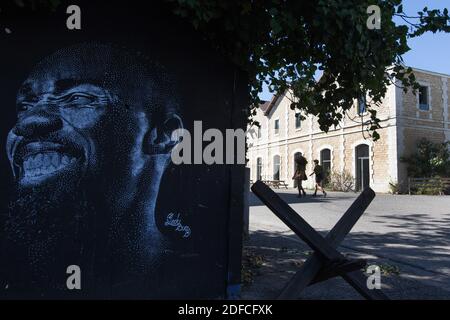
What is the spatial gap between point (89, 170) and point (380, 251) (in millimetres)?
4677

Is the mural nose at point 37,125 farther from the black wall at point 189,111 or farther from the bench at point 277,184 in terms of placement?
the bench at point 277,184

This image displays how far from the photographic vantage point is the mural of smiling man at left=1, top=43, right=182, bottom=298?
9.48 ft

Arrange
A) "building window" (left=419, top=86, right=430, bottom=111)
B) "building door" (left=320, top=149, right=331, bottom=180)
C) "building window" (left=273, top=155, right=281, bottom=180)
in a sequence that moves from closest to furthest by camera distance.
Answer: "building window" (left=419, top=86, right=430, bottom=111) < "building door" (left=320, top=149, right=331, bottom=180) < "building window" (left=273, top=155, right=281, bottom=180)

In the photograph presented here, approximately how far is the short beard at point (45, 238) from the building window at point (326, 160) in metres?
22.6

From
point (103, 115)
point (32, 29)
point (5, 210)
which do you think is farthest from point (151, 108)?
point (5, 210)

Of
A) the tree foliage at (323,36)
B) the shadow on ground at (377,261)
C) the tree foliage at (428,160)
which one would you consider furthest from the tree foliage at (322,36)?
the tree foliage at (428,160)

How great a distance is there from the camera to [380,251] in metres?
5.94

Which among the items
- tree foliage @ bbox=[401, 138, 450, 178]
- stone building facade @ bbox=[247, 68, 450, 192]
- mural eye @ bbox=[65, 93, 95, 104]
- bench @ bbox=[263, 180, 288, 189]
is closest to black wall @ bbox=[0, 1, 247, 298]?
mural eye @ bbox=[65, 93, 95, 104]

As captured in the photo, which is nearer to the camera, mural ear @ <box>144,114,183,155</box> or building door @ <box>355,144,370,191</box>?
mural ear @ <box>144,114,183,155</box>

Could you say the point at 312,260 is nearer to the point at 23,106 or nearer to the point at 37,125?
the point at 37,125

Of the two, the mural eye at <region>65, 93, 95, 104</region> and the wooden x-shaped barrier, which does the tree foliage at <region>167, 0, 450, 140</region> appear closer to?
the mural eye at <region>65, 93, 95, 104</region>

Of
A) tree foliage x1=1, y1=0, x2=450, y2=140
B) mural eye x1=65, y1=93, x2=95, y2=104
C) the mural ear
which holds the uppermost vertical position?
tree foliage x1=1, y1=0, x2=450, y2=140

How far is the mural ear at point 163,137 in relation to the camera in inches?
128
